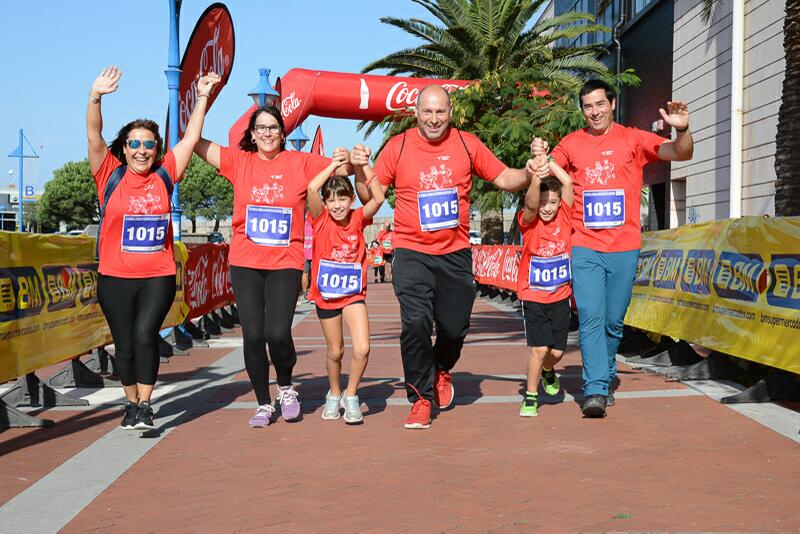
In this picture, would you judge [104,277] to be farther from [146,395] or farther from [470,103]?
[470,103]

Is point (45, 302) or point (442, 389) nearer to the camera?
point (442, 389)

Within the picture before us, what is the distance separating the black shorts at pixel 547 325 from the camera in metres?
A: 7.16

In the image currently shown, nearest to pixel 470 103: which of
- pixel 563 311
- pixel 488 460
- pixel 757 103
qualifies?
pixel 757 103

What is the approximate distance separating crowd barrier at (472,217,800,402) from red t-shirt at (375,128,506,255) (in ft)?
7.90

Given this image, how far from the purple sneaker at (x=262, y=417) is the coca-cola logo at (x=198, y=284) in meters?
6.42

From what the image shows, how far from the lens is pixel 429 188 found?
6.54 metres

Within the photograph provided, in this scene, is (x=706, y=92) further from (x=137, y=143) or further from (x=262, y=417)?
(x=137, y=143)

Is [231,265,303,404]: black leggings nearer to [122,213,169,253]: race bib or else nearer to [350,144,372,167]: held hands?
[122,213,169,253]: race bib

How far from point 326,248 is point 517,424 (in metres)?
1.74

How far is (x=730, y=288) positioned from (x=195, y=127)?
15.1 ft

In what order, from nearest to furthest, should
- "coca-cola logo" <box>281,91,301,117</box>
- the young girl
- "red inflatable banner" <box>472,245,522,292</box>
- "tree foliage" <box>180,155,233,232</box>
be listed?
the young girl, "red inflatable banner" <box>472,245,522,292</box>, "coca-cola logo" <box>281,91,301,117</box>, "tree foliage" <box>180,155,233,232</box>

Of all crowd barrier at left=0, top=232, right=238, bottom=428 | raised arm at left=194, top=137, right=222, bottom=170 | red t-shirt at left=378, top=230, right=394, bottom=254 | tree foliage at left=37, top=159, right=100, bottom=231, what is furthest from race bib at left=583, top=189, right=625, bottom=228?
tree foliage at left=37, top=159, right=100, bottom=231

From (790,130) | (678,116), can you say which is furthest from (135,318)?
(790,130)

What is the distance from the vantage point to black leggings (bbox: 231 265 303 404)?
654 centimetres
